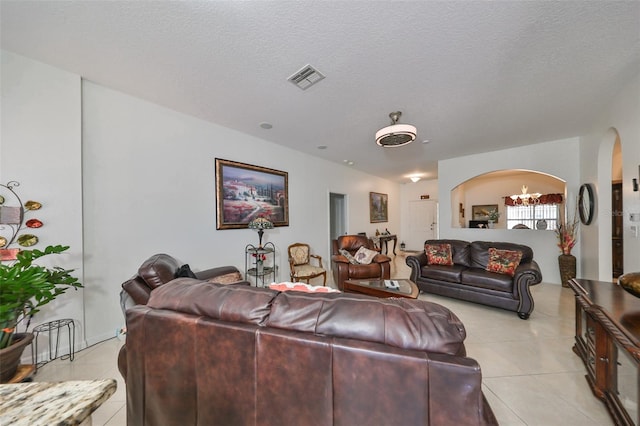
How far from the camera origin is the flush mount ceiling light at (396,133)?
8.30 ft

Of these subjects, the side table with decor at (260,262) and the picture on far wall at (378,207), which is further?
the picture on far wall at (378,207)

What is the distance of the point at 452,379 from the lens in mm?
755

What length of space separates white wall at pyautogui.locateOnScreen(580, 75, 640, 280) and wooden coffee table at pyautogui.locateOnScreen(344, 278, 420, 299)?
80.5 inches

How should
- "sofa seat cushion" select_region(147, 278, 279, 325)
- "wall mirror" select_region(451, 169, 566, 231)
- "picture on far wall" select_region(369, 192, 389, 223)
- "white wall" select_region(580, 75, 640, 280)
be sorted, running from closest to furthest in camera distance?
"sofa seat cushion" select_region(147, 278, 279, 325)
"white wall" select_region(580, 75, 640, 280)
"wall mirror" select_region(451, 169, 566, 231)
"picture on far wall" select_region(369, 192, 389, 223)

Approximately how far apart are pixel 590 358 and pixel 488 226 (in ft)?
14.0

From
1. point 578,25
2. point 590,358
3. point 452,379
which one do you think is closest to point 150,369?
point 452,379

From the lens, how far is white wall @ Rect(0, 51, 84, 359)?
1877mm

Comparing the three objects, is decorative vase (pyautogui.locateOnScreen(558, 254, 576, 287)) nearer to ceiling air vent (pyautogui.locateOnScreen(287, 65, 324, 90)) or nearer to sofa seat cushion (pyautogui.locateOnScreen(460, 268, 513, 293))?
sofa seat cushion (pyautogui.locateOnScreen(460, 268, 513, 293))

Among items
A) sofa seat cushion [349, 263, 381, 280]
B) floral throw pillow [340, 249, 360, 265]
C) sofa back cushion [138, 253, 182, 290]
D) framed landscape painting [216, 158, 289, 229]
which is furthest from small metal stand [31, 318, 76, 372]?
floral throw pillow [340, 249, 360, 265]

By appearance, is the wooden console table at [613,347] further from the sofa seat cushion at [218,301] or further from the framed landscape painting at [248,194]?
the framed landscape painting at [248,194]

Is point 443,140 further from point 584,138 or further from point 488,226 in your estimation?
point 488,226

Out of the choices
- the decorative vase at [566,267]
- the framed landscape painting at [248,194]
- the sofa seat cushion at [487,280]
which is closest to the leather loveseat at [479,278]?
the sofa seat cushion at [487,280]

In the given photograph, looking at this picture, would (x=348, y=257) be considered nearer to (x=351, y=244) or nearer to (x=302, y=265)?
(x=351, y=244)

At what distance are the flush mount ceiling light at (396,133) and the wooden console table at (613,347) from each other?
2.02 meters
